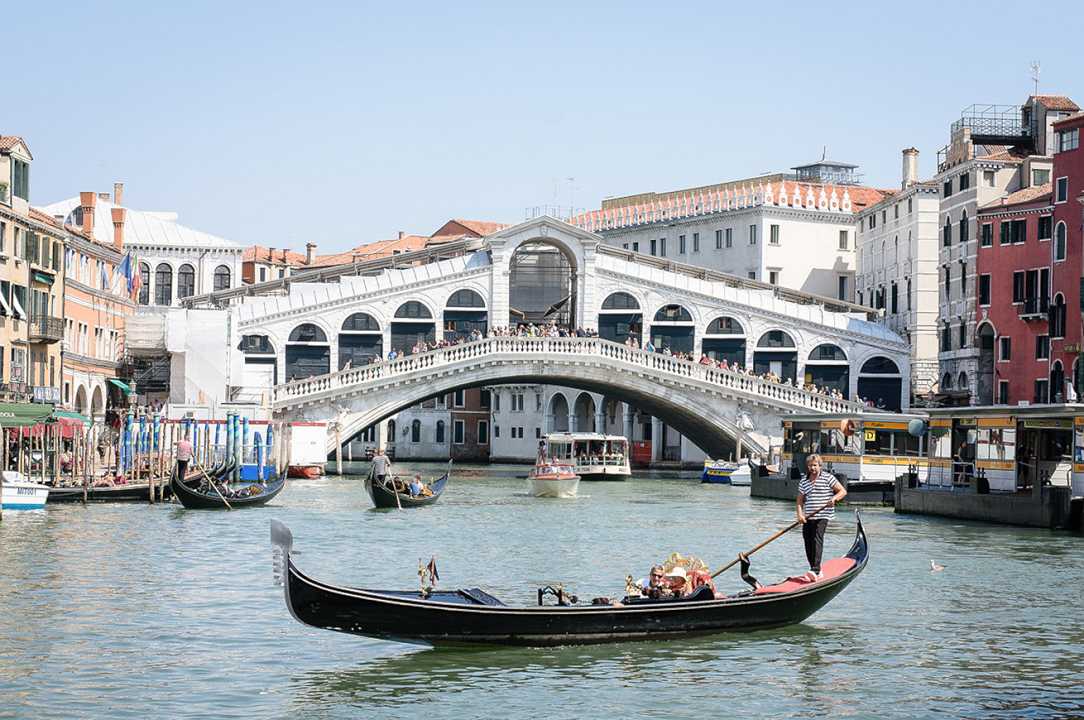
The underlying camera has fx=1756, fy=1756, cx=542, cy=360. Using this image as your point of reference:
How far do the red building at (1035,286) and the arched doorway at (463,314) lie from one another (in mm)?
12069

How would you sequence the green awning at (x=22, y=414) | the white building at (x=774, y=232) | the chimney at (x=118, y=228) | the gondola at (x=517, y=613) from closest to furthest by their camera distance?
the gondola at (x=517, y=613) → the green awning at (x=22, y=414) → the chimney at (x=118, y=228) → the white building at (x=774, y=232)

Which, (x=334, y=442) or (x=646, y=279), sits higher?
(x=646, y=279)

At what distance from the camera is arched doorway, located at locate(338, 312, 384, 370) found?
42875 millimetres

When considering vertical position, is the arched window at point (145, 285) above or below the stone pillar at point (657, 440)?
above

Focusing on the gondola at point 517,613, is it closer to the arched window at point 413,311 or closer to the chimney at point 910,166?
the arched window at point 413,311

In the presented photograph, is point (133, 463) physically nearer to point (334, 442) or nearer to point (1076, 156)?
point (334, 442)

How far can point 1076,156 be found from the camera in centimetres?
3559

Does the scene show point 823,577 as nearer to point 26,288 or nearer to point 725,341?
point 26,288

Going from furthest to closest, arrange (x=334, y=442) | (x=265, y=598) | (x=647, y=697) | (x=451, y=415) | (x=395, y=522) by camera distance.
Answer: (x=451, y=415), (x=334, y=442), (x=395, y=522), (x=265, y=598), (x=647, y=697)

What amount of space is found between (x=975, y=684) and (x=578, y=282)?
32629 mm

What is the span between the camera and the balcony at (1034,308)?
37406 mm

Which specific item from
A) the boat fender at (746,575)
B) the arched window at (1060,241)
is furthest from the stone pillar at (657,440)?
the boat fender at (746,575)

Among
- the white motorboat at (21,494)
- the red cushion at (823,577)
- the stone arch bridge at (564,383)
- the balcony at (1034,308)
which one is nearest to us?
the red cushion at (823,577)

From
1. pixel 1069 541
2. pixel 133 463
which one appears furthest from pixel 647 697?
pixel 133 463
